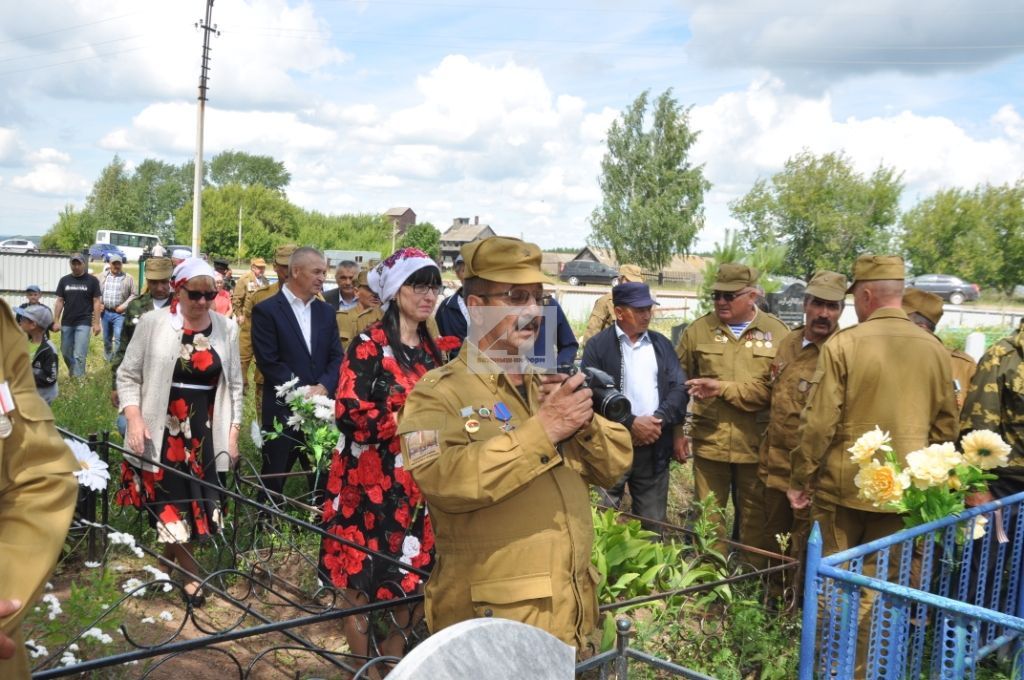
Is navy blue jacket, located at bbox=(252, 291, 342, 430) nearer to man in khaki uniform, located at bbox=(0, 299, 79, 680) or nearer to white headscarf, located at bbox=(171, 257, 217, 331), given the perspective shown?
white headscarf, located at bbox=(171, 257, 217, 331)

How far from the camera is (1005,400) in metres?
4.06

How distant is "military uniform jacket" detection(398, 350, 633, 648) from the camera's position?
6.71 feet

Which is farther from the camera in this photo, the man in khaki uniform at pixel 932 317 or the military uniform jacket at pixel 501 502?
the man in khaki uniform at pixel 932 317

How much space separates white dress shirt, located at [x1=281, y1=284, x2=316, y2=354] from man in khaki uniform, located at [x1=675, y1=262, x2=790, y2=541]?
2.51m

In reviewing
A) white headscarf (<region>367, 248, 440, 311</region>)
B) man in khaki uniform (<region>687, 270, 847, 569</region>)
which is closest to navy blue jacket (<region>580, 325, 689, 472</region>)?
man in khaki uniform (<region>687, 270, 847, 569</region>)

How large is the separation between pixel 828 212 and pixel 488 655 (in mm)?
43189

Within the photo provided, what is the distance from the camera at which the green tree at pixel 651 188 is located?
4525 cm

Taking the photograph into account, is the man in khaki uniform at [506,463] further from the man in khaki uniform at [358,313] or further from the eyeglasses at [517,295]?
the man in khaki uniform at [358,313]

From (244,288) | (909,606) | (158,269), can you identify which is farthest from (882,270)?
(244,288)

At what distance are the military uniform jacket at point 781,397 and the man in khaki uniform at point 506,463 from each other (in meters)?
2.86

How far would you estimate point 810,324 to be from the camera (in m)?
4.93

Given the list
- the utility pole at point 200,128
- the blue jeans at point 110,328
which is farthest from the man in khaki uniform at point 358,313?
the utility pole at point 200,128

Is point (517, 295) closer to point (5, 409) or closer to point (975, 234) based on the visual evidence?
point (5, 409)

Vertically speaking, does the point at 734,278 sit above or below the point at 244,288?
above
